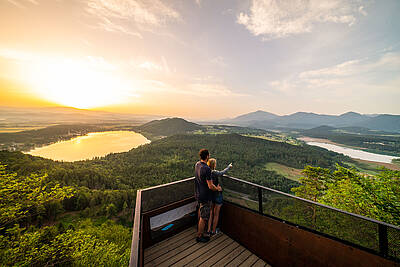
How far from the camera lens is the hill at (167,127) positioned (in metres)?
176

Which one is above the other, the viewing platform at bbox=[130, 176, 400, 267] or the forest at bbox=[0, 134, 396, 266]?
the viewing platform at bbox=[130, 176, 400, 267]

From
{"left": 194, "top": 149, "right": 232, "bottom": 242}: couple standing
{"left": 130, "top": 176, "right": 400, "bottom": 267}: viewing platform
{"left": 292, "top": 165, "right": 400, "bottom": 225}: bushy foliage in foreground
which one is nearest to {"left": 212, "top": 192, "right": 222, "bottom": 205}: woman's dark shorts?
{"left": 194, "top": 149, "right": 232, "bottom": 242}: couple standing

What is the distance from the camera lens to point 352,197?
36.7 ft

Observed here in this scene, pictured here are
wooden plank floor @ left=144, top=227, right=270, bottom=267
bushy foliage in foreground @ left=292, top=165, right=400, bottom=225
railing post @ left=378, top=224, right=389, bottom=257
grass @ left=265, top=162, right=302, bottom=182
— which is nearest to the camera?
railing post @ left=378, top=224, right=389, bottom=257

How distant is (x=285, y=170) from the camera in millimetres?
68562

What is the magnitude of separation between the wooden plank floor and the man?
0.23m

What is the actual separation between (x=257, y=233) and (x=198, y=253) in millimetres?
1298

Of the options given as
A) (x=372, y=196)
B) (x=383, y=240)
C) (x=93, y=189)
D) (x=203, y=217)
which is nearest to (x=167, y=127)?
(x=93, y=189)

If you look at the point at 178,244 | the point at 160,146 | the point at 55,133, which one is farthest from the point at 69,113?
the point at 178,244

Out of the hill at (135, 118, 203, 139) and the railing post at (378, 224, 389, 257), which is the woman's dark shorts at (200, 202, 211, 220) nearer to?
the railing post at (378, 224, 389, 257)

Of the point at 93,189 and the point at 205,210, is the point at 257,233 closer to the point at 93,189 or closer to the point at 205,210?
the point at 205,210

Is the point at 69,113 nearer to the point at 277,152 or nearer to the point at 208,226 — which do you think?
the point at 277,152

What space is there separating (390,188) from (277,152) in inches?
3315

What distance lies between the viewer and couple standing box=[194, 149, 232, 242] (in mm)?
3047
